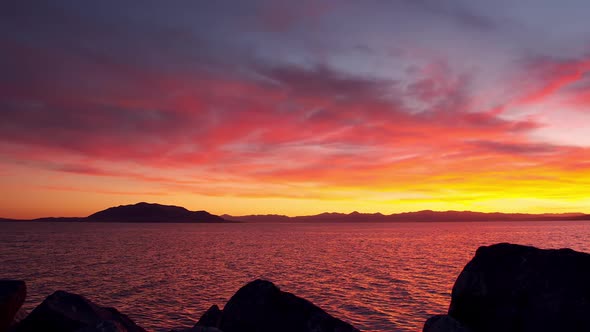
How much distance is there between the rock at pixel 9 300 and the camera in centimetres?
1374

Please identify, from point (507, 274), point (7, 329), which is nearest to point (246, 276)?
point (7, 329)

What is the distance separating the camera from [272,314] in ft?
43.6

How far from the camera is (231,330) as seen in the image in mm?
13664

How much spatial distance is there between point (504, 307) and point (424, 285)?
96.3 ft

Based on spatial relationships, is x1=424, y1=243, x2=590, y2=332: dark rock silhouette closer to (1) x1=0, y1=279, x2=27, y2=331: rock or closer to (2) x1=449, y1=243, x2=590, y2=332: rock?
(2) x1=449, y1=243, x2=590, y2=332: rock

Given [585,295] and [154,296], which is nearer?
[585,295]

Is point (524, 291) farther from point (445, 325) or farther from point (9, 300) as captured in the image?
point (9, 300)

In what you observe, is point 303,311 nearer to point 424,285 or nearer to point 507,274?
point 507,274

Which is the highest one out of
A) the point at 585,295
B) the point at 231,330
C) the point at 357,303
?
the point at 585,295

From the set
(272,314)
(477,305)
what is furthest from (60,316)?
(477,305)

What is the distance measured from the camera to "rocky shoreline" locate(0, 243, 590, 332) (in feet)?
38.3

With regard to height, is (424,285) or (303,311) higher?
(303,311)

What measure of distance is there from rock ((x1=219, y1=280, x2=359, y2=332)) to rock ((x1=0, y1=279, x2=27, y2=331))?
672cm

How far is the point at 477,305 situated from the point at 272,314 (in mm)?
6112
